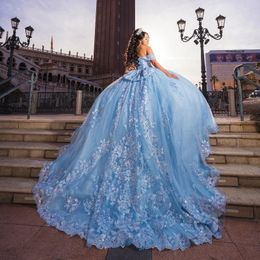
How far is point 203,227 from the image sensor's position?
1983mm

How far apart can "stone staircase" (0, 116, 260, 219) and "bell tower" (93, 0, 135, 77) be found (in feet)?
175

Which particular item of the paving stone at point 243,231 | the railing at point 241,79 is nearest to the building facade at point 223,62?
the railing at point 241,79

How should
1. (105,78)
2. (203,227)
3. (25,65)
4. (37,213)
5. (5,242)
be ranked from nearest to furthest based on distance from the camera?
(5,242), (203,227), (37,213), (25,65), (105,78)

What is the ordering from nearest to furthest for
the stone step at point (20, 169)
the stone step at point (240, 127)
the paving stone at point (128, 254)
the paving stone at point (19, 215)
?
the paving stone at point (128, 254), the paving stone at point (19, 215), the stone step at point (20, 169), the stone step at point (240, 127)

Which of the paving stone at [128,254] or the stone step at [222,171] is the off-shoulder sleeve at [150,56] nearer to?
the stone step at [222,171]

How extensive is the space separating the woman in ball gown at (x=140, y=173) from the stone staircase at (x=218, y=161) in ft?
0.88

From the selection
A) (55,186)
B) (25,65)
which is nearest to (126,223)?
(55,186)

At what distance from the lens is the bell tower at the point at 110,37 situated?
189ft

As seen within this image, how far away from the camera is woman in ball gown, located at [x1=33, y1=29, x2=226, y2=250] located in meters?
1.95

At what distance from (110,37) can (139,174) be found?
62200 millimetres

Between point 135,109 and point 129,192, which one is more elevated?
point 135,109

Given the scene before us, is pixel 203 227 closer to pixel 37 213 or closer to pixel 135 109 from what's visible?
pixel 135 109

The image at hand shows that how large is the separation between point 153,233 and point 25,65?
4515 centimetres

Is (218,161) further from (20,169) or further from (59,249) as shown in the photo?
(20,169)
